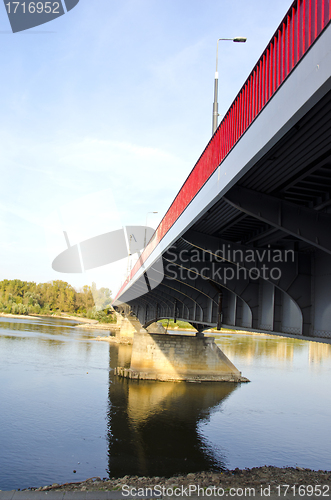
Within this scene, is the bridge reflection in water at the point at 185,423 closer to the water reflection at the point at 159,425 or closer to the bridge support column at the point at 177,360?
the water reflection at the point at 159,425

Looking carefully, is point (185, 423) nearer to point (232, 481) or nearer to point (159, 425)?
point (159, 425)

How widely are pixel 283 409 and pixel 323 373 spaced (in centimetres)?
1584

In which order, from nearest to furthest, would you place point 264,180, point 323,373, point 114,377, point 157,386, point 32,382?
1. point 264,180
2. point 32,382
3. point 157,386
4. point 114,377
5. point 323,373

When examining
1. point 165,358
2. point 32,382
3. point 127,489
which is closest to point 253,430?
point 127,489

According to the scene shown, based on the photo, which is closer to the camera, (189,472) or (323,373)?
(189,472)

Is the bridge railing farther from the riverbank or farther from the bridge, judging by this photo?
the riverbank

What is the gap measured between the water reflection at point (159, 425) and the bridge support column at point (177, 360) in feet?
3.98

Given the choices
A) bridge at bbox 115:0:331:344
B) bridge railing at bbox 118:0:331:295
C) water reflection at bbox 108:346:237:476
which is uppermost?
bridge railing at bbox 118:0:331:295

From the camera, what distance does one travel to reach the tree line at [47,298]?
442 feet

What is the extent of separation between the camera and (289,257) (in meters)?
9.55

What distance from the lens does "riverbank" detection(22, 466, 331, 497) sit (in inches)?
473

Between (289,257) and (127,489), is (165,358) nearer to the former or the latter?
(127,489)

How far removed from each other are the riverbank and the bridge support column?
707 inches

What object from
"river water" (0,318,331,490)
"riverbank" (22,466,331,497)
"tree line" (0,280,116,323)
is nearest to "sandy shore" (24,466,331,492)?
"riverbank" (22,466,331,497)
